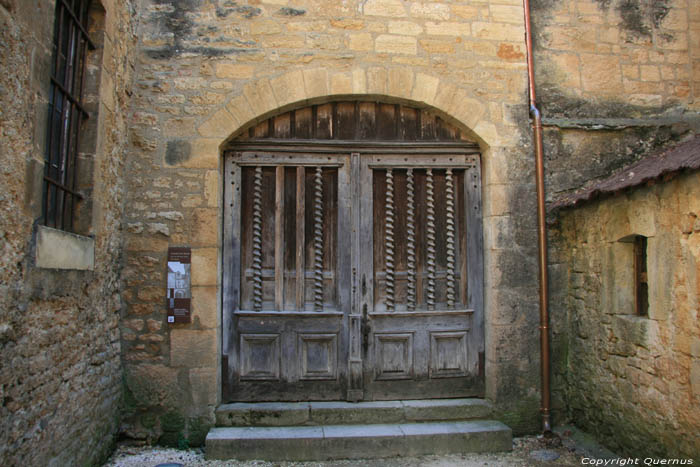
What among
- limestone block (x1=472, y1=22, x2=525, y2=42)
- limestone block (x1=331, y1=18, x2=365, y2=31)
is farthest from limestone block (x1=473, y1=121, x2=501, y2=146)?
limestone block (x1=331, y1=18, x2=365, y2=31)

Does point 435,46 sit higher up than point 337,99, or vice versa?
point 435,46

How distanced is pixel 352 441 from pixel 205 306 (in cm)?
158

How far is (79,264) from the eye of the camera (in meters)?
3.24

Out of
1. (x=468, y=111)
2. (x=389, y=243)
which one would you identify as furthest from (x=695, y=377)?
(x=468, y=111)

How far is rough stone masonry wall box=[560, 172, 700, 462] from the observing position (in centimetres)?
326

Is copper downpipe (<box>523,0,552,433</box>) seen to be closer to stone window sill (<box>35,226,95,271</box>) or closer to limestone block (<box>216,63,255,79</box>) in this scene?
limestone block (<box>216,63,255,79</box>)

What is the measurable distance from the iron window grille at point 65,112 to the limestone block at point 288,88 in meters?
1.39

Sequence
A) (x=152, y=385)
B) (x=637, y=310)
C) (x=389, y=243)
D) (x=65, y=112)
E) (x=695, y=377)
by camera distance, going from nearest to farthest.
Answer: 1. (x=695, y=377)
2. (x=65, y=112)
3. (x=637, y=310)
4. (x=152, y=385)
5. (x=389, y=243)

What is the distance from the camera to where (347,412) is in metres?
4.21

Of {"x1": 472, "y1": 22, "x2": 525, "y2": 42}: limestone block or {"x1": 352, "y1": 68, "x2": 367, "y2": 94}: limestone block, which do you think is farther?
{"x1": 472, "y1": 22, "x2": 525, "y2": 42}: limestone block

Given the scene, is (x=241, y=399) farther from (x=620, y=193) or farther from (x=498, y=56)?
(x=498, y=56)

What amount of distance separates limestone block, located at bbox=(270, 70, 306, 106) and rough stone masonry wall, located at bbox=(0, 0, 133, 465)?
1200 mm

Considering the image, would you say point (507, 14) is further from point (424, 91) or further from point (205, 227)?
point (205, 227)

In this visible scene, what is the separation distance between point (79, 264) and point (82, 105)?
44.8 inches
